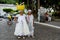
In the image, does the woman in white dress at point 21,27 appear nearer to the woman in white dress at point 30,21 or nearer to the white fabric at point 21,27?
the white fabric at point 21,27

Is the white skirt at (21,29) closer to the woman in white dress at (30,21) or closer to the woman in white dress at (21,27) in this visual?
the woman in white dress at (21,27)

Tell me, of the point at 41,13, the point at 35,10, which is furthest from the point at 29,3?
the point at 41,13

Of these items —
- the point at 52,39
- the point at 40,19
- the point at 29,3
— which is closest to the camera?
the point at 52,39

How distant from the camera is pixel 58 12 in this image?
35.4m

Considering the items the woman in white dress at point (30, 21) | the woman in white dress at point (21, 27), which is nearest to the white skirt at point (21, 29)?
the woman in white dress at point (21, 27)

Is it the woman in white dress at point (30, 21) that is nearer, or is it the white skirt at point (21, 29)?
the white skirt at point (21, 29)

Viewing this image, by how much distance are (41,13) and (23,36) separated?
15569 millimetres

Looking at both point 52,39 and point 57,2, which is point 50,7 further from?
point 52,39

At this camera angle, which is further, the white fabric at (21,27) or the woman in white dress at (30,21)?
the woman in white dress at (30,21)

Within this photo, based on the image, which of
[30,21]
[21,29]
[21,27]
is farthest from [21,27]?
[30,21]

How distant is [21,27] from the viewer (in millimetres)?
13406

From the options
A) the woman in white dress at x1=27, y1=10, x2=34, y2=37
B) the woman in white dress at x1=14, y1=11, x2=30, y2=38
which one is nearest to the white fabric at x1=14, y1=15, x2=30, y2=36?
the woman in white dress at x1=14, y1=11, x2=30, y2=38

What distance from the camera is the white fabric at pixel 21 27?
13.3 metres

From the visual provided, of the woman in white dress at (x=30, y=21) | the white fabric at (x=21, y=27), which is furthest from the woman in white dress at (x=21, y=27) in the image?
the woman in white dress at (x=30, y=21)
